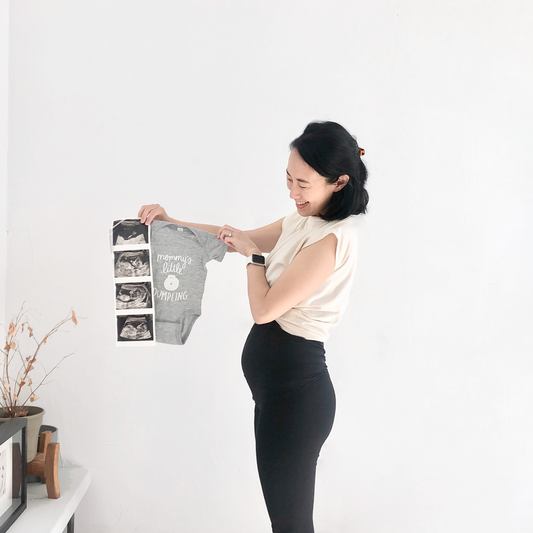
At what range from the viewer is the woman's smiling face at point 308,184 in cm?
121

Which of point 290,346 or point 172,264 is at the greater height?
point 172,264

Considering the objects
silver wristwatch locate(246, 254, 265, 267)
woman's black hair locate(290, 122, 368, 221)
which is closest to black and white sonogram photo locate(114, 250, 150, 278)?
silver wristwatch locate(246, 254, 265, 267)

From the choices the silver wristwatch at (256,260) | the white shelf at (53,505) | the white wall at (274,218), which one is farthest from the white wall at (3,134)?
the silver wristwatch at (256,260)

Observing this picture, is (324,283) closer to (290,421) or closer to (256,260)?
(256,260)

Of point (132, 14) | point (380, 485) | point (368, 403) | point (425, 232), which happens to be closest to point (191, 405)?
point (368, 403)

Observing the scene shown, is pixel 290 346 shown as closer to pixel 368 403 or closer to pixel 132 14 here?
pixel 368 403

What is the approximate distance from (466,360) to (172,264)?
130cm

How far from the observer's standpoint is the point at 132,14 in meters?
1.82

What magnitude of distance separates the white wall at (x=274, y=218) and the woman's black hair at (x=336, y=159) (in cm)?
66

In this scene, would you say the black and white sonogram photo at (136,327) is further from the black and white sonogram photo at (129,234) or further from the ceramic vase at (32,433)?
the ceramic vase at (32,433)

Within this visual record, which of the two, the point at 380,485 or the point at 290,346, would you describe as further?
the point at 380,485

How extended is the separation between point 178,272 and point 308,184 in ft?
1.64

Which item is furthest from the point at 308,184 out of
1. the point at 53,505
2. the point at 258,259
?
the point at 53,505

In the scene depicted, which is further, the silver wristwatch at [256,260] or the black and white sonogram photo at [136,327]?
the black and white sonogram photo at [136,327]
